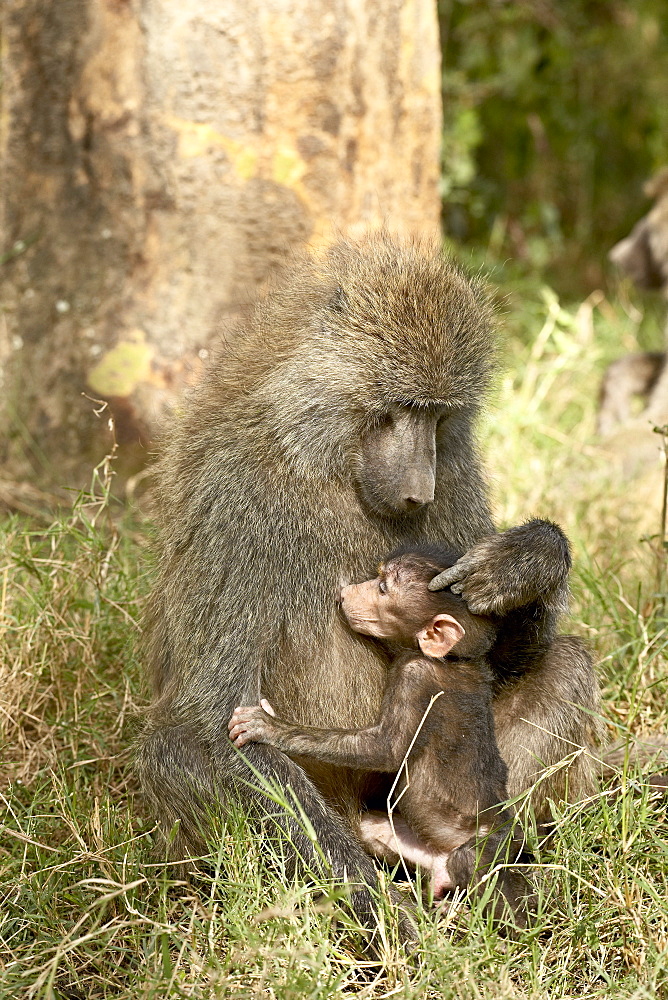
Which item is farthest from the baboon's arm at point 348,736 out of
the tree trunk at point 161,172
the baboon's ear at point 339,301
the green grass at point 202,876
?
the tree trunk at point 161,172

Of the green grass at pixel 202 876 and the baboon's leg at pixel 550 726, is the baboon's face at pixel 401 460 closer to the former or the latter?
the green grass at pixel 202 876

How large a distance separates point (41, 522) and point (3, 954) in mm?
2139

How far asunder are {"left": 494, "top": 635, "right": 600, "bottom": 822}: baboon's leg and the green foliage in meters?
5.73

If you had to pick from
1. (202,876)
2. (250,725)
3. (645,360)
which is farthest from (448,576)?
(645,360)

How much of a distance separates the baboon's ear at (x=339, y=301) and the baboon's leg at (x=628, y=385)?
3449 mm

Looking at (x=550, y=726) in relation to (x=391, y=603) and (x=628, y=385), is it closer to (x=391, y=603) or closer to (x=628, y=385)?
(x=391, y=603)

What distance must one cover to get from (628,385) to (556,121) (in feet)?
13.5

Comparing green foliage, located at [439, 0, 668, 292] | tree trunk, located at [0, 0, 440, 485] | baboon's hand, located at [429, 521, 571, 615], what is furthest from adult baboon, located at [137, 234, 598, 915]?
green foliage, located at [439, 0, 668, 292]

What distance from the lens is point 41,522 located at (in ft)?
14.2

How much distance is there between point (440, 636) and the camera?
2611 millimetres

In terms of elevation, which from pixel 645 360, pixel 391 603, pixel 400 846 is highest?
pixel 391 603

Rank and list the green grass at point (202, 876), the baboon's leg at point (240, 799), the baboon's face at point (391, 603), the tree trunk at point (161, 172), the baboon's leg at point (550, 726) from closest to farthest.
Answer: the green grass at point (202, 876)
the baboon's leg at point (240, 799)
the baboon's face at point (391, 603)
the baboon's leg at point (550, 726)
the tree trunk at point (161, 172)

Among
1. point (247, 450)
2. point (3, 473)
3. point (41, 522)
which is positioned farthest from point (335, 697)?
point (3, 473)

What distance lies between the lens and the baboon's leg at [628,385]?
607 centimetres
